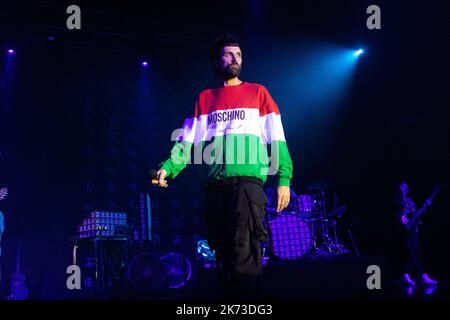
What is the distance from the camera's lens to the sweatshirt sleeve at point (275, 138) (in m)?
2.89

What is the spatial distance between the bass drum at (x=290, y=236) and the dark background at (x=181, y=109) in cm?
205

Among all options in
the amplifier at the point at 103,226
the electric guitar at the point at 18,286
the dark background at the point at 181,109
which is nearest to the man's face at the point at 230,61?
the amplifier at the point at 103,226

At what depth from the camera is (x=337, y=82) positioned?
1062cm

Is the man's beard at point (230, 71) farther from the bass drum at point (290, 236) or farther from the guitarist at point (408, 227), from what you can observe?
the guitarist at point (408, 227)

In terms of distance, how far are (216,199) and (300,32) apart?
26.5 feet

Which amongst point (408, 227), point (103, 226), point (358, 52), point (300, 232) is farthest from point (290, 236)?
point (358, 52)

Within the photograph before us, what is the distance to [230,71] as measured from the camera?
303 centimetres

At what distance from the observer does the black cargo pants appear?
255cm

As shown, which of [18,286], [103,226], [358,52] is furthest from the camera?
[358,52]

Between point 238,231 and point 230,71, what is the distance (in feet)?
3.75

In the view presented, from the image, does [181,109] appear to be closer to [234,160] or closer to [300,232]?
[300,232]

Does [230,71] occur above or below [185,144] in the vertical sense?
above

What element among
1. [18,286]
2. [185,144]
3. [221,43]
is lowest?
[18,286]
